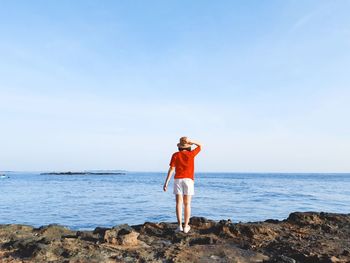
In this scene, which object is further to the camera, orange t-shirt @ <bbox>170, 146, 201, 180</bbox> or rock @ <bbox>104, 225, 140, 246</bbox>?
orange t-shirt @ <bbox>170, 146, 201, 180</bbox>

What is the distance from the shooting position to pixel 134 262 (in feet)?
20.0

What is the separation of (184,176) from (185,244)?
1.57 m

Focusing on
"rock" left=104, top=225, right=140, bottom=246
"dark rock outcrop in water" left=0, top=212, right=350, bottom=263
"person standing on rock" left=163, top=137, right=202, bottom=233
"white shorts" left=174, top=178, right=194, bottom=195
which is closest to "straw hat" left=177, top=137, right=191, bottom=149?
"person standing on rock" left=163, top=137, right=202, bottom=233

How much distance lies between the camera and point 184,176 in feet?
27.3

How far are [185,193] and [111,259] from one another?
2.55 metres

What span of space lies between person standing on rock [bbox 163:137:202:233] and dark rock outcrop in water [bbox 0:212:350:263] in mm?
472

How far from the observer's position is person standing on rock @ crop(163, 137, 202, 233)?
8.30 m

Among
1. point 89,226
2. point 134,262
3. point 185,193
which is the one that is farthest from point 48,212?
point 134,262

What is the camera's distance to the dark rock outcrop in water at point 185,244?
635 centimetres

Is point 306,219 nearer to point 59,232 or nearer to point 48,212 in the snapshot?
point 59,232

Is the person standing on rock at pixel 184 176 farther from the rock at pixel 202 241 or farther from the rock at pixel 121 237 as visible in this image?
the rock at pixel 121 237

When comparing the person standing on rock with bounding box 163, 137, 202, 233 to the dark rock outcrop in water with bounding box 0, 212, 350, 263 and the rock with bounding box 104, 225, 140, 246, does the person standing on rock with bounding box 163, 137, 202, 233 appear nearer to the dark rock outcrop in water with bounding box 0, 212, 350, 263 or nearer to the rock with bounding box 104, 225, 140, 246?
the dark rock outcrop in water with bounding box 0, 212, 350, 263

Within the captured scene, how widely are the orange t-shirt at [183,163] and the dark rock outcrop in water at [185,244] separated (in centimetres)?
127

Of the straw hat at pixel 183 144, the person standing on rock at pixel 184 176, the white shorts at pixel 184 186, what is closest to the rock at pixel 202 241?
the person standing on rock at pixel 184 176
